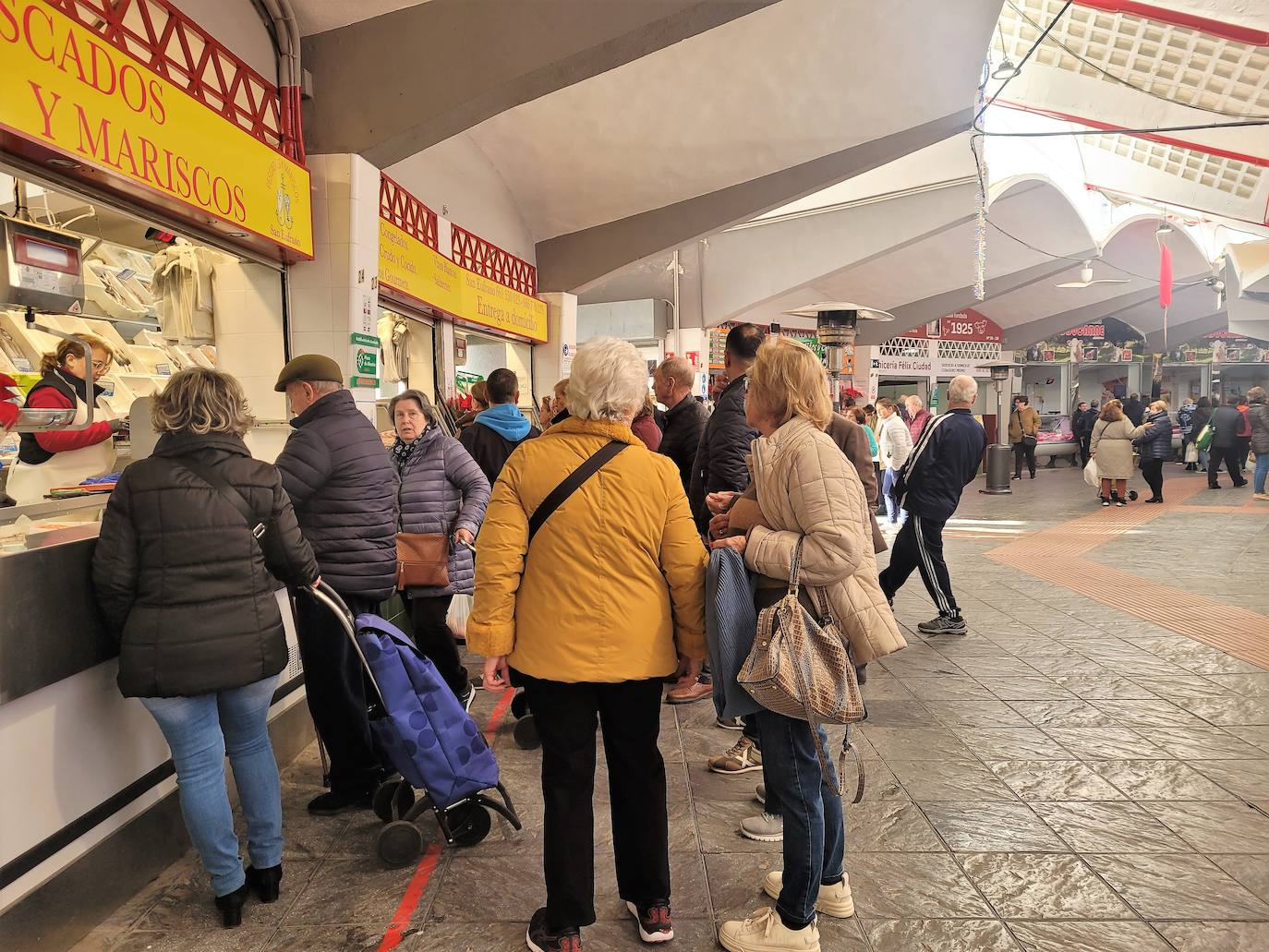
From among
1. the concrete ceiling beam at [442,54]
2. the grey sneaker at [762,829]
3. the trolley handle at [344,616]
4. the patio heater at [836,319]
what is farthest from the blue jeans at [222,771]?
the patio heater at [836,319]

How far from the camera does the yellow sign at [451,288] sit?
5986 millimetres

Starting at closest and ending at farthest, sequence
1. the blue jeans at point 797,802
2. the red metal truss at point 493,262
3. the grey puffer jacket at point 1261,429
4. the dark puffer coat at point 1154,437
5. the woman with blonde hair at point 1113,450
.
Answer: the blue jeans at point 797,802
the red metal truss at point 493,262
the woman with blonde hair at point 1113,450
the dark puffer coat at point 1154,437
the grey puffer jacket at point 1261,429

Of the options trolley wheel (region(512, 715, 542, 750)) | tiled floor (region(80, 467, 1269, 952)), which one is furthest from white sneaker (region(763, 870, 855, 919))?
trolley wheel (region(512, 715, 542, 750))

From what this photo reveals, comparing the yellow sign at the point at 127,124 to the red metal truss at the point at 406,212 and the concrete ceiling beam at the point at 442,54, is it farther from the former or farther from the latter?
the red metal truss at the point at 406,212

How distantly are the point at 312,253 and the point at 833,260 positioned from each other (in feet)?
34.5

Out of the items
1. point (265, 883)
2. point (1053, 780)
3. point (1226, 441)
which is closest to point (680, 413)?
point (1053, 780)

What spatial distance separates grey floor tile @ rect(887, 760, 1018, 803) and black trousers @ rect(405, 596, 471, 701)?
2.07 m

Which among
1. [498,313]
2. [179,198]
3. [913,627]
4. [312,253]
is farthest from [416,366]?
[913,627]

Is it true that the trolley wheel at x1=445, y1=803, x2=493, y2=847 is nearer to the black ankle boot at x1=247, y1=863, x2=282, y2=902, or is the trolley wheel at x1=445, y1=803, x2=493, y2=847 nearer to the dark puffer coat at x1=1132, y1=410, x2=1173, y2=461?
the black ankle boot at x1=247, y1=863, x2=282, y2=902

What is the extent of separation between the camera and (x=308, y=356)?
11.1 feet

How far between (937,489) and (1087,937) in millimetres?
3650

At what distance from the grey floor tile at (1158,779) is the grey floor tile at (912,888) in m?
1.12

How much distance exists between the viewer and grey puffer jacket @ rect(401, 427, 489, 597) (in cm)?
402

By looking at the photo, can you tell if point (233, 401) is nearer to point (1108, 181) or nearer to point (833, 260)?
point (833, 260)
